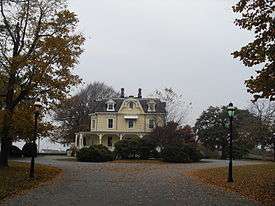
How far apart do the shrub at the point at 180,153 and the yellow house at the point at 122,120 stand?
19987 mm

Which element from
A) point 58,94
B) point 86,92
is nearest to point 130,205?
point 58,94

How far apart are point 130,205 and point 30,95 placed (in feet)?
53.3

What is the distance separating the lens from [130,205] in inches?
576

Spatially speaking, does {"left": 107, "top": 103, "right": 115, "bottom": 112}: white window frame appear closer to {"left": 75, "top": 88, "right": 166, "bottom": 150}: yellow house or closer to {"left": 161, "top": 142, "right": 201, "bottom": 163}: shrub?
{"left": 75, "top": 88, "right": 166, "bottom": 150}: yellow house

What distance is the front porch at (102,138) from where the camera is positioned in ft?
227

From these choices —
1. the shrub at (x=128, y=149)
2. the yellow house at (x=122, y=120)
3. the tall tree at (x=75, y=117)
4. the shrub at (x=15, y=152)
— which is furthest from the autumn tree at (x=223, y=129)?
the shrub at (x=15, y=152)

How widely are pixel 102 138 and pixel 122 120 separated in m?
4.03

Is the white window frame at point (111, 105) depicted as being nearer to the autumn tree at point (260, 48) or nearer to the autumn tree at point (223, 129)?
the autumn tree at point (223, 129)

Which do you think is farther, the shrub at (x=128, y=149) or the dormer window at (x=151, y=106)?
the dormer window at (x=151, y=106)

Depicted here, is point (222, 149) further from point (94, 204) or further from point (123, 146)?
point (94, 204)

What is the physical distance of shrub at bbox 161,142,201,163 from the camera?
4766 cm

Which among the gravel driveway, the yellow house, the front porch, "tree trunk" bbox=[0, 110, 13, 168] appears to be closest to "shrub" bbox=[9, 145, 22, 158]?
the front porch

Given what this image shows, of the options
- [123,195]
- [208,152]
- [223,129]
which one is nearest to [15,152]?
[208,152]

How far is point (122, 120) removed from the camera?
230 ft
